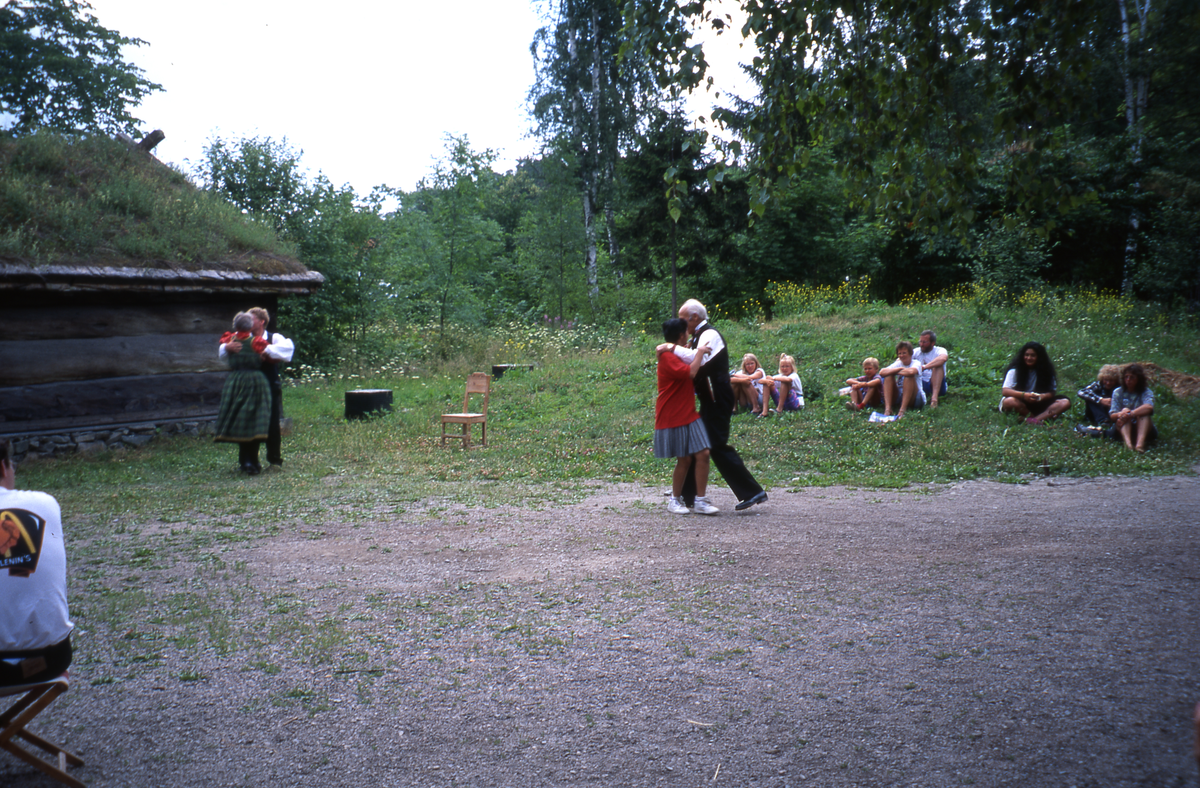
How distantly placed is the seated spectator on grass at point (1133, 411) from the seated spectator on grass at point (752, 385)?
4718 millimetres

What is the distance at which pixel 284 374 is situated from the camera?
2134 centimetres

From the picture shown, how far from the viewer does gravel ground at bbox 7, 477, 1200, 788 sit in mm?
3076

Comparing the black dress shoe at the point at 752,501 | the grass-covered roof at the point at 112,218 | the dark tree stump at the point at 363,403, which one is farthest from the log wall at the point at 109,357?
the black dress shoe at the point at 752,501

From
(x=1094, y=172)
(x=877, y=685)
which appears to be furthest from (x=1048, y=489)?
(x=1094, y=172)

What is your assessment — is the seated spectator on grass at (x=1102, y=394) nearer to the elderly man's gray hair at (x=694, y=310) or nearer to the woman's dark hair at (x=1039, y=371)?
the woman's dark hair at (x=1039, y=371)

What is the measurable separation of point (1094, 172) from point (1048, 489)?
1498 cm

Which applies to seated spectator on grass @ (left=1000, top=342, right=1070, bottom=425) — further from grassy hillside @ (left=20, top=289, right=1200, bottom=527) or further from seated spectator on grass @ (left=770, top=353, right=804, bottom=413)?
seated spectator on grass @ (left=770, top=353, right=804, bottom=413)

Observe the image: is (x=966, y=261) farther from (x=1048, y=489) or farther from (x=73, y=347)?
(x=73, y=347)

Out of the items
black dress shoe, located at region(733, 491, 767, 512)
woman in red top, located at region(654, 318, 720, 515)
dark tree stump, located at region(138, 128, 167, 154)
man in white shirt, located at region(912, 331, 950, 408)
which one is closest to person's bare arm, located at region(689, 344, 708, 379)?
woman in red top, located at region(654, 318, 720, 515)

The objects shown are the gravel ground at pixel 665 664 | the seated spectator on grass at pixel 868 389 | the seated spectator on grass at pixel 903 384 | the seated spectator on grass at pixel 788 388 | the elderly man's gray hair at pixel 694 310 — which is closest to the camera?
the gravel ground at pixel 665 664

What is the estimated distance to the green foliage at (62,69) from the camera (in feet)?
84.7

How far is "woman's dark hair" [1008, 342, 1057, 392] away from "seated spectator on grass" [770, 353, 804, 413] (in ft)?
10.3

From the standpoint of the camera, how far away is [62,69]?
26328 millimetres

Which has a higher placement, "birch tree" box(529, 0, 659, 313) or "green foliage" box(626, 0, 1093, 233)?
"birch tree" box(529, 0, 659, 313)
